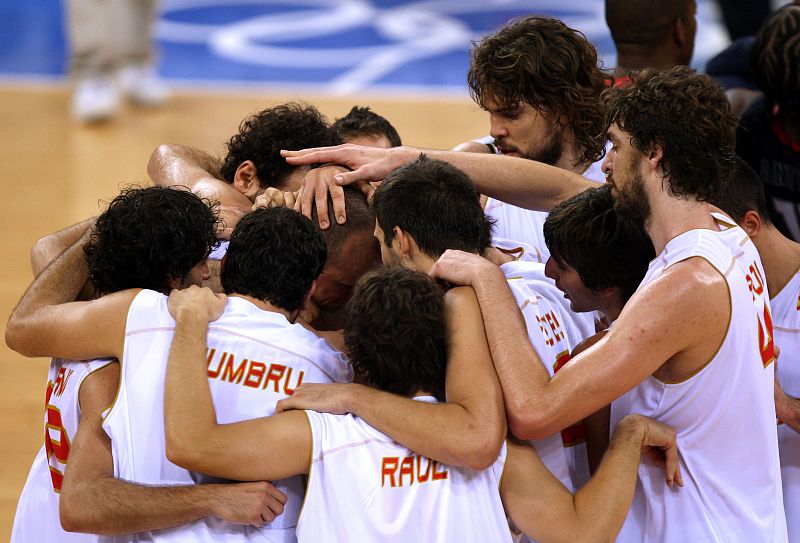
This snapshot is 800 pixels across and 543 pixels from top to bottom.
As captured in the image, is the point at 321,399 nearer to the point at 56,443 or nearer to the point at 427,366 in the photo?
the point at 427,366

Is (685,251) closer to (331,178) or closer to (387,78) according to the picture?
(331,178)

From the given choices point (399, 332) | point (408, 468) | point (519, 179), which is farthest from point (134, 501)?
point (519, 179)

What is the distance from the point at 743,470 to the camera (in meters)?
3.14

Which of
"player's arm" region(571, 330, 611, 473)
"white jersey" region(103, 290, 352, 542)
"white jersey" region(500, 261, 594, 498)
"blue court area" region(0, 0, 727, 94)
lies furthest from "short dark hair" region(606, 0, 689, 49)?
"blue court area" region(0, 0, 727, 94)

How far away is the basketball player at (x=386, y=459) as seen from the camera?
2.83m

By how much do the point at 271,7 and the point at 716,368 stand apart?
40.8 feet

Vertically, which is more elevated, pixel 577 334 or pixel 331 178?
pixel 331 178

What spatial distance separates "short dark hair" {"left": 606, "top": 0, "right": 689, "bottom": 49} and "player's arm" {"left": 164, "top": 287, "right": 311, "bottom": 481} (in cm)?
316

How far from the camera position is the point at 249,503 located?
113 inches

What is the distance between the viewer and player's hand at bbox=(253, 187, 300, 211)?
365cm

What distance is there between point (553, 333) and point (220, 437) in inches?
44.7

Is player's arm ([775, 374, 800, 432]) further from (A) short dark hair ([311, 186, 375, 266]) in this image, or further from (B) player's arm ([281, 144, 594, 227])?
(A) short dark hair ([311, 186, 375, 266])

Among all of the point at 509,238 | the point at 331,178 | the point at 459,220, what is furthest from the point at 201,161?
the point at 459,220

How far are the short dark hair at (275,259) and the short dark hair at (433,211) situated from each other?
25 cm
